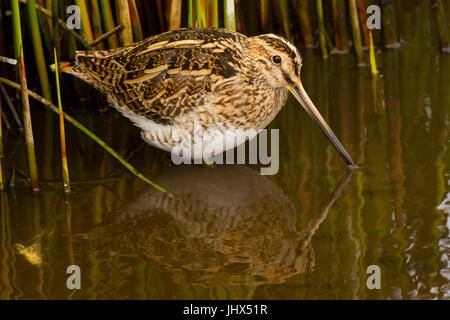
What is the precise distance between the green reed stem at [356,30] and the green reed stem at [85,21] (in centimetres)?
209

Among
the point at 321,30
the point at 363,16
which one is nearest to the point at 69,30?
the point at 321,30

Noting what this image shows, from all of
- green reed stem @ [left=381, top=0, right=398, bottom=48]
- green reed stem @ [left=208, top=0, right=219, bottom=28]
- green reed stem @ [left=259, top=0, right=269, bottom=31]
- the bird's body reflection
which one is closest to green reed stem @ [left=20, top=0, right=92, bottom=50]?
green reed stem @ [left=208, top=0, right=219, bottom=28]

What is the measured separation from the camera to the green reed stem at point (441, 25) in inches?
253

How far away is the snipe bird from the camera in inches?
184

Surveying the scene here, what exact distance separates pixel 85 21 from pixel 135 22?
361 mm

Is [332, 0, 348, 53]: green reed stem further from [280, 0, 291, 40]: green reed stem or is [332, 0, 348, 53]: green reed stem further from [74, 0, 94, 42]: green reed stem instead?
[74, 0, 94, 42]: green reed stem

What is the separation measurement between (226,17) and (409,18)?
8.92ft

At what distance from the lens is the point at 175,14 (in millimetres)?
5500

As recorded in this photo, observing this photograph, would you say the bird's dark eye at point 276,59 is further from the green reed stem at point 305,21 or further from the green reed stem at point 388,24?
the green reed stem at point 388,24

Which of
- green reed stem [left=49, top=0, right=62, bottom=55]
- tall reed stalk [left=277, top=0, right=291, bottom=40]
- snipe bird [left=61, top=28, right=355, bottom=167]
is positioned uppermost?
tall reed stalk [left=277, top=0, right=291, bottom=40]

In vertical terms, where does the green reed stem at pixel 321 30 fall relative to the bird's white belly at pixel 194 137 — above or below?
above

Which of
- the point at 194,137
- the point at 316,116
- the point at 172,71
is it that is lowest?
the point at 194,137

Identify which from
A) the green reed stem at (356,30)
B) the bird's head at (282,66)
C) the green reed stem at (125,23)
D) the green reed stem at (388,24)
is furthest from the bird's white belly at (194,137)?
the green reed stem at (388,24)

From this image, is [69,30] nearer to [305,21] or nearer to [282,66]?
[282,66]
